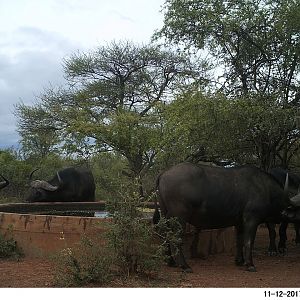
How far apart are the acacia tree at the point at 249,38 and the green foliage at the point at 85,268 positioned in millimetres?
5665

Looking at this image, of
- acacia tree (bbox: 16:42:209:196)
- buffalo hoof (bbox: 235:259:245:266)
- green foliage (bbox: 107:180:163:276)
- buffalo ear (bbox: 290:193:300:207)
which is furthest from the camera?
acacia tree (bbox: 16:42:209:196)

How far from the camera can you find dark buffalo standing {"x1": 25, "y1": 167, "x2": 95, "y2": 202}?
55.5 feet

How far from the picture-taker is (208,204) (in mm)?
9461

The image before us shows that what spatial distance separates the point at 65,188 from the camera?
58.1 ft

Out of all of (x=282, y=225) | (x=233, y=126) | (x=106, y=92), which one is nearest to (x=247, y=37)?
(x=233, y=126)

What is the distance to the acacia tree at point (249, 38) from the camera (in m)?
13.0

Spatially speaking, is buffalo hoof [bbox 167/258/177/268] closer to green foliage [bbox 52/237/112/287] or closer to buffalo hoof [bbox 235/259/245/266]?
buffalo hoof [bbox 235/259/245/266]

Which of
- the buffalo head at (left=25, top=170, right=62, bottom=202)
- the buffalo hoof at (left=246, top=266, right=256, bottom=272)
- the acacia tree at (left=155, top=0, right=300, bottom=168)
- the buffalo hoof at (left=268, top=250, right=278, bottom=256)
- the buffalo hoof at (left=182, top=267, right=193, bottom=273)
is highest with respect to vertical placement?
the acacia tree at (left=155, top=0, right=300, bottom=168)

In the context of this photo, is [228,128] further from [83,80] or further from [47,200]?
[83,80]

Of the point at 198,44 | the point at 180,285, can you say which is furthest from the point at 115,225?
the point at 198,44

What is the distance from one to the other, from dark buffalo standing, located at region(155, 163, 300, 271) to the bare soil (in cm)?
A: 39

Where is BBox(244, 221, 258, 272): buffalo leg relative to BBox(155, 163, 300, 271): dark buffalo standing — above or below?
below

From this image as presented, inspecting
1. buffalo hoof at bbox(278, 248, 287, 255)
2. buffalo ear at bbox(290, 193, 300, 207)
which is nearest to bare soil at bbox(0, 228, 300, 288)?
buffalo hoof at bbox(278, 248, 287, 255)

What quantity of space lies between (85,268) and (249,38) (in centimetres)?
843
